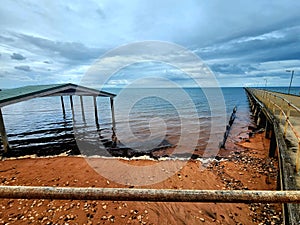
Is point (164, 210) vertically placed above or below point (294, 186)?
below

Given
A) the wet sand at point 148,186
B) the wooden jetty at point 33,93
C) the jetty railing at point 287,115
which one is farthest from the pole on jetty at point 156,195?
the wooden jetty at point 33,93

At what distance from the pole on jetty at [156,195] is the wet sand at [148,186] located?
432cm

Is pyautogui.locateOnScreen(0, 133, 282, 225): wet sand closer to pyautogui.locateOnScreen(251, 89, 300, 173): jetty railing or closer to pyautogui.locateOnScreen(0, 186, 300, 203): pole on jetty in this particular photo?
pyautogui.locateOnScreen(251, 89, 300, 173): jetty railing

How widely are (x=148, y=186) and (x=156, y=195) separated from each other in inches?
241

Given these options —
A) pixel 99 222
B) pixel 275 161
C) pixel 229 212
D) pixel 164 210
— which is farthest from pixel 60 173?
pixel 275 161

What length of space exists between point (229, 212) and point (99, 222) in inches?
151

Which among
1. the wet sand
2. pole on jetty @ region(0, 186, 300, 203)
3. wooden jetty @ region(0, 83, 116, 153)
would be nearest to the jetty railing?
the wet sand

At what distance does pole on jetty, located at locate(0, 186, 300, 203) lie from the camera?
1.32 m

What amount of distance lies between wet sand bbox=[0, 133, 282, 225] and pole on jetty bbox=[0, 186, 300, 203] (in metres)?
4.32

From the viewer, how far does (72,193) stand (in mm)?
1350

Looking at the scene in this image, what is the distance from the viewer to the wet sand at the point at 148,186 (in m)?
5.08

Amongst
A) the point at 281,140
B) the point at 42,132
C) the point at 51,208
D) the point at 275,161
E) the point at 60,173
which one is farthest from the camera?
the point at 42,132

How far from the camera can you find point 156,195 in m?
1.35

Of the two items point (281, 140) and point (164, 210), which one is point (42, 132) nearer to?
point (164, 210)
